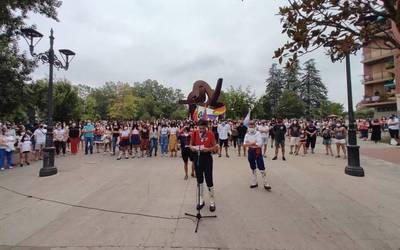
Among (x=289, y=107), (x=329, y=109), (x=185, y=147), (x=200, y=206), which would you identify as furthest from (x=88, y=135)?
(x=329, y=109)

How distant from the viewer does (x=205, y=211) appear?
5922 millimetres

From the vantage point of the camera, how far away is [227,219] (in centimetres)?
547

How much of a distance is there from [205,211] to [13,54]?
572 inches

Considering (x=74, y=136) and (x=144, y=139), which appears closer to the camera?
(x=144, y=139)

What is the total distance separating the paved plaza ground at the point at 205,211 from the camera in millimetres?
4539

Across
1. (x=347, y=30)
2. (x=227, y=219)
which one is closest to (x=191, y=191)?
(x=227, y=219)

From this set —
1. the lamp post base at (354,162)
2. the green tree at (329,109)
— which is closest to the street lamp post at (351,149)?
the lamp post base at (354,162)

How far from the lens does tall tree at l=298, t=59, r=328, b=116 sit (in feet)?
246

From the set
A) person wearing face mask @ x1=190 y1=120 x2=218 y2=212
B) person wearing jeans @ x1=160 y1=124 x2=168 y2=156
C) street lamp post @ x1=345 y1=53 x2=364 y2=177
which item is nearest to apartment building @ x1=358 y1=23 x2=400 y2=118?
street lamp post @ x1=345 y1=53 x2=364 y2=177

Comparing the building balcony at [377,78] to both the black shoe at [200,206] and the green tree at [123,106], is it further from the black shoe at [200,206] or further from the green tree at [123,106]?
the green tree at [123,106]

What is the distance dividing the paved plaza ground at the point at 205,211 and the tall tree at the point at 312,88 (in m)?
68.9

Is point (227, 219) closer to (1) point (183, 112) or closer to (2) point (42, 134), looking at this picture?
(2) point (42, 134)

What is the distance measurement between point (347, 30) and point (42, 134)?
13693 mm

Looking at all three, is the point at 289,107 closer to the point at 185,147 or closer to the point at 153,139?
the point at 153,139
